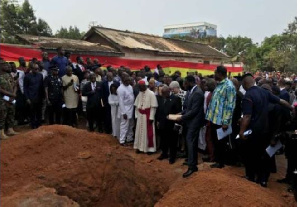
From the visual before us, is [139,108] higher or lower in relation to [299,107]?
lower

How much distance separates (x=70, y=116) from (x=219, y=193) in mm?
5631

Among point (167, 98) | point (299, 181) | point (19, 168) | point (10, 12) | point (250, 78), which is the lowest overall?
point (19, 168)

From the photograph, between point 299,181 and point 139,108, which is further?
point 139,108

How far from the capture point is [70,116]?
9125 millimetres

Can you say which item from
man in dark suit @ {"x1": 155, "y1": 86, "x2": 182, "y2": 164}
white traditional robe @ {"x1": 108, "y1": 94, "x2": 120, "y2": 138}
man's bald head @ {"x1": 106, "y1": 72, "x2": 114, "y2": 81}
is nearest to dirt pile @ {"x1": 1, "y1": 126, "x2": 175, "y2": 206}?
man in dark suit @ {"x1": 155, "y1": 86, "x2": 182, "y2": 164}

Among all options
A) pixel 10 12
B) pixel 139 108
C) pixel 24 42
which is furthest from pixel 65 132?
pixel 10 12

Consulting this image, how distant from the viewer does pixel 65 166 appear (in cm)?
632

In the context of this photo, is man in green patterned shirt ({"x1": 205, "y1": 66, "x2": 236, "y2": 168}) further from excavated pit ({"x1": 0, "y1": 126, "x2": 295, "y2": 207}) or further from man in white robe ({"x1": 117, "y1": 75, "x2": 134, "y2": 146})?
man in white robe ({"x1": 117, "y1": 75, "x2": 134, "y2": 146})

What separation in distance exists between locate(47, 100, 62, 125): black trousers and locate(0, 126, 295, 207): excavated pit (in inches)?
45.4

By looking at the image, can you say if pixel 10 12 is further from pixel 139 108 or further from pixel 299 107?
pixel 299 107

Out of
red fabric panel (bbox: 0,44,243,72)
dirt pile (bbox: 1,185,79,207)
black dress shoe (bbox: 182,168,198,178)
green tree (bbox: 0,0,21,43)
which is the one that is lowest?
dirt pile (bbox: 1,185,79,207)

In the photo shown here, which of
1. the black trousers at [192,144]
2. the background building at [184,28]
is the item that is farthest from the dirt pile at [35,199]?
the background building at [184,28]

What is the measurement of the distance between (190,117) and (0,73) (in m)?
4.59

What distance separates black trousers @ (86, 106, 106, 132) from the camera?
8.65 metres
